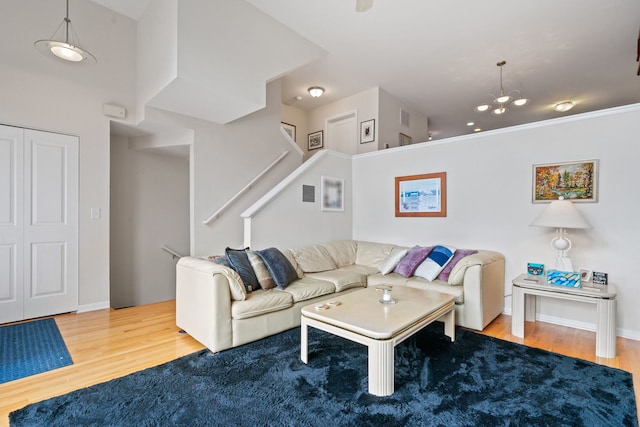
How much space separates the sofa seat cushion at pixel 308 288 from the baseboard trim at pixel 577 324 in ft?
7.26

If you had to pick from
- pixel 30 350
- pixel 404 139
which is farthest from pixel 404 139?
pixel 30 350

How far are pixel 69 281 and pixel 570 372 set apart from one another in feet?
16.8

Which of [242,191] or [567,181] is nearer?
[567,181]

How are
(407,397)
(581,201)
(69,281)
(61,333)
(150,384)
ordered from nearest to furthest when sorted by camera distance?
(407,397) → (150,384) → (61,333) → (581,201) → (69,281)

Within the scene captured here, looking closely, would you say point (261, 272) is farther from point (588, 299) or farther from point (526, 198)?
point (526, 198)

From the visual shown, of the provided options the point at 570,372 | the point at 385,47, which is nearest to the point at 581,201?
the point at 570,372

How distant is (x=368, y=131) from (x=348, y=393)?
5.11 metres

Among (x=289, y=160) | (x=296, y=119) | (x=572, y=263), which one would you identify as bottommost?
(x=572, y=263)

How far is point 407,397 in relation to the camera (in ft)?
6.25

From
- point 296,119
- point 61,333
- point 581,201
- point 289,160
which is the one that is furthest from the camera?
point 296,119

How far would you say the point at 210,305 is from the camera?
8.32 feet

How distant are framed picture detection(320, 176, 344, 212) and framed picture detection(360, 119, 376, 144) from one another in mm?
1520

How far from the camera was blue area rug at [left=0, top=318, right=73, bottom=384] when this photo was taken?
227 centimetres

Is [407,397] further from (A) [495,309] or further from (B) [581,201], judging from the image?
(B) [581,201]
